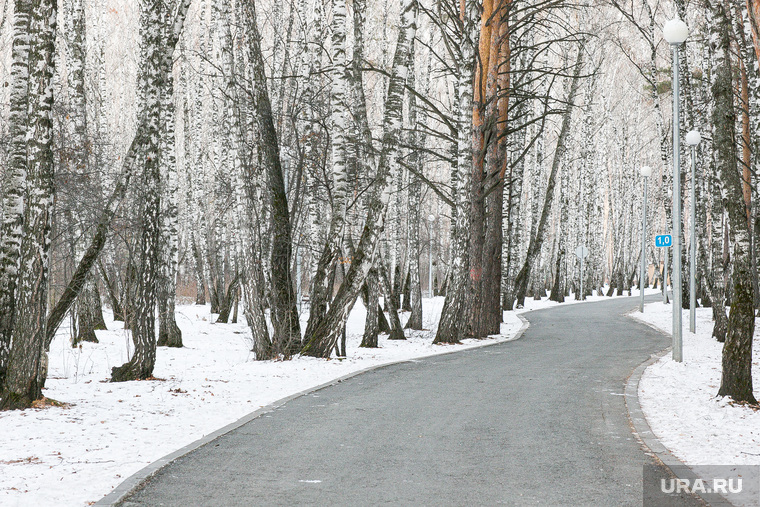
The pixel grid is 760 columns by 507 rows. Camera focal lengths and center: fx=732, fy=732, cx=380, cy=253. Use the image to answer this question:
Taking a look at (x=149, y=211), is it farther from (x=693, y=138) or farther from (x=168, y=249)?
(x=693, y=138)

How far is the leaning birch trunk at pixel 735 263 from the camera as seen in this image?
30.7 ft

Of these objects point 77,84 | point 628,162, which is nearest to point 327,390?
point 77,84

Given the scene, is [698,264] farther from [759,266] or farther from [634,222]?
[634,222]

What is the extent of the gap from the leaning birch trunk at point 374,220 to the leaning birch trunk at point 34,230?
673 centimetres

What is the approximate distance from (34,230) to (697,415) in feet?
27.5

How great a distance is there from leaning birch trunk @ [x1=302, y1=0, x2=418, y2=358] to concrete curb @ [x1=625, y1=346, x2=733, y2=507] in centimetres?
568

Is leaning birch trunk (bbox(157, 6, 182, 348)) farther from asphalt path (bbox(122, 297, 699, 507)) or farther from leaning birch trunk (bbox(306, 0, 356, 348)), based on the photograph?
asphalt path (bbox(122, 297, 699, 507))

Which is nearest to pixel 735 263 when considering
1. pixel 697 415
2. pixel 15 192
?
pixel 697 415

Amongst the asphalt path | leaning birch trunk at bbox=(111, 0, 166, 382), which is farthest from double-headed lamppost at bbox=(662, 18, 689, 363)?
leaning birch trunk at bbox=(111, 0, 166, 382)

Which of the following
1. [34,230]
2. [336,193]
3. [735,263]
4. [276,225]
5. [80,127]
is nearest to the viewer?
[34,230]

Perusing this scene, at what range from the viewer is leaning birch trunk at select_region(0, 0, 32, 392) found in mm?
8977

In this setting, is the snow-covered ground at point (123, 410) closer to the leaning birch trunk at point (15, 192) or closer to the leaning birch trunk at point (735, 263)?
the leaning birch trunk at point (15, 192)

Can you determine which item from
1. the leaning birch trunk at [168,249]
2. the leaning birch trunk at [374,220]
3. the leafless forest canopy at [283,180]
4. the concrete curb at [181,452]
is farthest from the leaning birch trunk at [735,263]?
the leaning birch trunk at [168,249]

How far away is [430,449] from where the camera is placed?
712 cm
